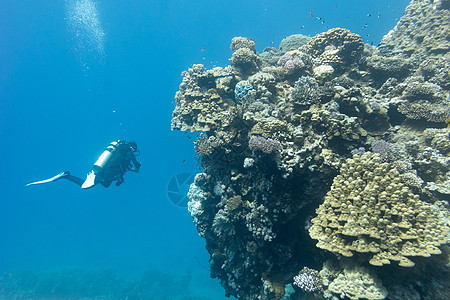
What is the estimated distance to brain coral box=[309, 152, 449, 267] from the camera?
158 inches

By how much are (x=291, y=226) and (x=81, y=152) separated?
395 feet

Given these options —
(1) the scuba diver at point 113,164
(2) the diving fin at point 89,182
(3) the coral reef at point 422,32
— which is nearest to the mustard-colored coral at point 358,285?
(3) the coral reef at point 422,32

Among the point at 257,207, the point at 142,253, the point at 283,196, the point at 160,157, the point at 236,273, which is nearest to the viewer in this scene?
the point at 283,196

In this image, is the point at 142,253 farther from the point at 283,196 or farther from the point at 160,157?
the point at 283,196

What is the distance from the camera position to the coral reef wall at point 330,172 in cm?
430

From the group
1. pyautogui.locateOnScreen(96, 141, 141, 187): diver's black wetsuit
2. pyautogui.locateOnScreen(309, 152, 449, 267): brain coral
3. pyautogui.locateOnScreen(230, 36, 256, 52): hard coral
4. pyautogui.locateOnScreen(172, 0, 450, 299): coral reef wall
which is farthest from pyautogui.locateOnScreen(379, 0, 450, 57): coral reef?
pyautogui.locateOnScreen(96, 141, 141, 187): diver's black wetsuit

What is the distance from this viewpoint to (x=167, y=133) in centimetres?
8538

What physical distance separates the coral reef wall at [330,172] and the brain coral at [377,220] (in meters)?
0.02

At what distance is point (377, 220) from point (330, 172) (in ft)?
6.22

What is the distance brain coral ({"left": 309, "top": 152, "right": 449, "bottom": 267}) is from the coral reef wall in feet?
0.08

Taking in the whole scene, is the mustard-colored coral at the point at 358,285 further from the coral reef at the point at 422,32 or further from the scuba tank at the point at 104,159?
the scuba tank at the point at 104,159

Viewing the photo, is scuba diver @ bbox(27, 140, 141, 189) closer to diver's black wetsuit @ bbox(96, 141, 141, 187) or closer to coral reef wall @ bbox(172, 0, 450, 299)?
diver's black wetsuit @ bbox(96, 141, 141, 187)

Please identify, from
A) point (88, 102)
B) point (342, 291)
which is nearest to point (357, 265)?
point (342, 291)

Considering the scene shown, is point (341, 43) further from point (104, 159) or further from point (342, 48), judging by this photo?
point (104, 159)
